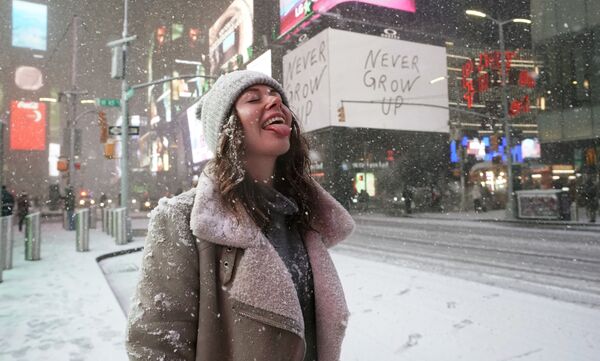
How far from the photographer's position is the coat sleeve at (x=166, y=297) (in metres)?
1.38

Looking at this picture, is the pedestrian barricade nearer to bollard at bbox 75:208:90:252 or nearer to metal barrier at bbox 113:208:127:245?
bollard at bbox 75:208:90:252

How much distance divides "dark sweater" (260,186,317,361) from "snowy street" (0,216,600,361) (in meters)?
2.37

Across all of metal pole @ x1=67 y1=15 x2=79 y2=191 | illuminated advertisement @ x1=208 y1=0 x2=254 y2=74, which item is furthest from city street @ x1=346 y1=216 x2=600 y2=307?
illuminated advertisement @ x1=208 y1=0 x2=254 y2=74

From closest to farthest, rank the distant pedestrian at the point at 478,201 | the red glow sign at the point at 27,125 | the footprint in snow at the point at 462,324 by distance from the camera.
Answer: the footprint in snow at the point at 462,324 → the distant pedestrian at the point at 478,201 → the red glow sign at the point at 27,125

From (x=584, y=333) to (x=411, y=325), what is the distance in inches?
70.3

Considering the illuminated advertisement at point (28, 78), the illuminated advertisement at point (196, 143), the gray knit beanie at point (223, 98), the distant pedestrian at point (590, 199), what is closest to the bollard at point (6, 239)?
the gray knit beanie at point (223, 98)

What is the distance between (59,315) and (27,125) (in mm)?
47316

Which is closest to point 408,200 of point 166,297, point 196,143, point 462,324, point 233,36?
point 462,324

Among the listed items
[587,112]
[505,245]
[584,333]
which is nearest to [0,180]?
[584,333]

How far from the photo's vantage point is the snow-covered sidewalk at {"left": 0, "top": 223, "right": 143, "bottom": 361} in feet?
12.8

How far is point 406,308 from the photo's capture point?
532 centimetres

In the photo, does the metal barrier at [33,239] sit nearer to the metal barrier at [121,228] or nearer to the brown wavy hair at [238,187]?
the metal barrier at [121,228]

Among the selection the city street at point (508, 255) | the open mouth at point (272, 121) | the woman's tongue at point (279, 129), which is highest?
the open mouth at point (272, 121)

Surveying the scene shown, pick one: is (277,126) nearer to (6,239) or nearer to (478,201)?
(6,239)
